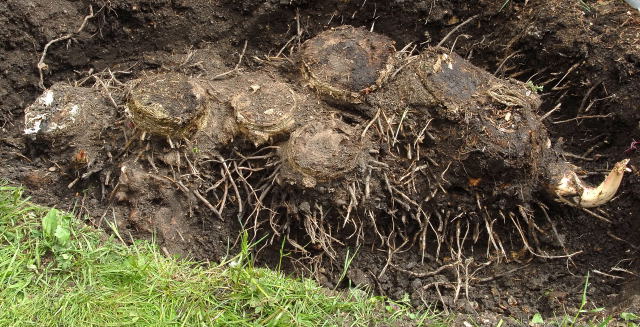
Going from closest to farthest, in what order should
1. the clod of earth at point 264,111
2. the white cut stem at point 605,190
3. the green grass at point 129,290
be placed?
the green grass at point 129,290 < the white cut stem at point 605,190 < the clod of earth at point 264,111

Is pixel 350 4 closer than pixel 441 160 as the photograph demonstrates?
No

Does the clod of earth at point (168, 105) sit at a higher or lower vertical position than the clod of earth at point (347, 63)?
lower

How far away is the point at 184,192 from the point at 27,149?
0.80m

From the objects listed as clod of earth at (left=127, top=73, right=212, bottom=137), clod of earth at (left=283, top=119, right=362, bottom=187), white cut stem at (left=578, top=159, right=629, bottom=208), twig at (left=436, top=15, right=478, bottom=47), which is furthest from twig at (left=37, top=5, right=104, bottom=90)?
white cut stem at (left=578, top=159, right=629, bottom=208)

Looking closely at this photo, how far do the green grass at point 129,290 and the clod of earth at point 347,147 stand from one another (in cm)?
32

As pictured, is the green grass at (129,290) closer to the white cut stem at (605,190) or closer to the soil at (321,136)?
the soil at (321,136)

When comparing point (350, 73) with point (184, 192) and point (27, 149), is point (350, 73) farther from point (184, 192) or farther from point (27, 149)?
point (27, 149)

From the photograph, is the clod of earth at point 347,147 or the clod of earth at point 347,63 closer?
the clod of earth at point 347,147

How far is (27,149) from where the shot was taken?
2840 millimetres

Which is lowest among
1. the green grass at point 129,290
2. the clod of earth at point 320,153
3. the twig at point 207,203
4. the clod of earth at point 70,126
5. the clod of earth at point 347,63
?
the green grass at point 129,290

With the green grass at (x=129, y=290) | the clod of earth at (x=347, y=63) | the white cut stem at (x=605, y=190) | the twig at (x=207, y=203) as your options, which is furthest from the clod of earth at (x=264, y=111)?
the white cut stem at (x=605, y=190)

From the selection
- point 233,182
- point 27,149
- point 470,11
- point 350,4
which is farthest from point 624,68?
point 27,149

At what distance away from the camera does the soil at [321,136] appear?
107 inches

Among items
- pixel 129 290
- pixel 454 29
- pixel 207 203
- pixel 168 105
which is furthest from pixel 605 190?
pixel 129 290
